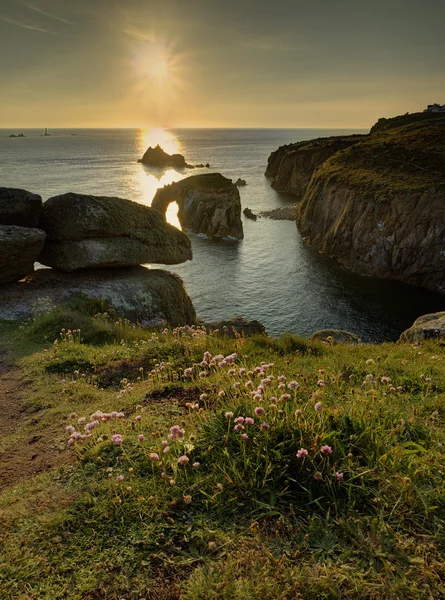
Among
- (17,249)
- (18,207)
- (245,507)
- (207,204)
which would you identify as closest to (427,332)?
(245,507)

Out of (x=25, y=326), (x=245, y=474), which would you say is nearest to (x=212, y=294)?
(x=25, y=326)

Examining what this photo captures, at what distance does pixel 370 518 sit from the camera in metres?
3.63

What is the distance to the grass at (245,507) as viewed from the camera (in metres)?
3.22

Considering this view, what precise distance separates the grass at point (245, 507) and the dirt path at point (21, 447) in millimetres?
173

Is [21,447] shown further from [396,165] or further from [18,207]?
[396,165]

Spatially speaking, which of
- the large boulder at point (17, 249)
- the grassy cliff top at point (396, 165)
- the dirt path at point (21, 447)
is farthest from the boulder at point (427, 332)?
the grassy cliff top at point (396, 165)

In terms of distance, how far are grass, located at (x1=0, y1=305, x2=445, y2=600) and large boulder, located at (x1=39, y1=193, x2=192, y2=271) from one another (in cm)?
1457

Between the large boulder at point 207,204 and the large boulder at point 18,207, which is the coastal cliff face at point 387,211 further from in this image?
the large boulder at point 18,207

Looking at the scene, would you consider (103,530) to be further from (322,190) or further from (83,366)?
(322,190)

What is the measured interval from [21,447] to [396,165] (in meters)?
67.9

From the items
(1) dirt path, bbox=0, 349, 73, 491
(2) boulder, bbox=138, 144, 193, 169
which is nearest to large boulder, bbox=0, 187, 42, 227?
(1) dirt path, bbox=0, 349, 73, 491

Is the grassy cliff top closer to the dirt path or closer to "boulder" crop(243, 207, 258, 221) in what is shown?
"boulder" crop(243, 207, 258, 221)

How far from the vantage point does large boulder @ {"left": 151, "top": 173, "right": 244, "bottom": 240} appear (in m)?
69.2

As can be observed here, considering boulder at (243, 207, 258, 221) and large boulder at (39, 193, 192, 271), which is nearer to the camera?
large boulder at (39, 193, 192, 271)
